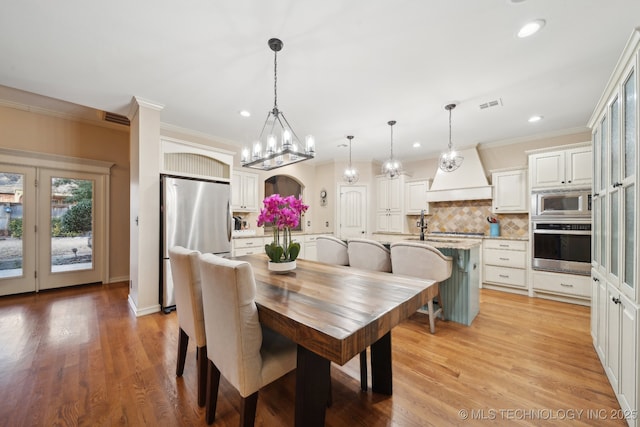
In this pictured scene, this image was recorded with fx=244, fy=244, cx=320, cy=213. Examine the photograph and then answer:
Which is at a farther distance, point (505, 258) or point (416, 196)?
point (416, 196)

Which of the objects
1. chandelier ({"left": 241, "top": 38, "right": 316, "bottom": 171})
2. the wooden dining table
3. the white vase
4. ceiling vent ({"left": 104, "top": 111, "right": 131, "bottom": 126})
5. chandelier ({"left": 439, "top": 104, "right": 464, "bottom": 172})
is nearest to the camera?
the wooden dining table

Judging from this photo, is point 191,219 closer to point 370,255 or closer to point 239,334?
point 370,255

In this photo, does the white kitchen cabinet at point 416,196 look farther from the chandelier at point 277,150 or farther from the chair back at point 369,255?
the chandelier at point 277,150

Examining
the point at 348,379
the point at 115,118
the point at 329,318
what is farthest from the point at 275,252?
the point at 115,118

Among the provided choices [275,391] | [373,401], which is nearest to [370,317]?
[373,401]

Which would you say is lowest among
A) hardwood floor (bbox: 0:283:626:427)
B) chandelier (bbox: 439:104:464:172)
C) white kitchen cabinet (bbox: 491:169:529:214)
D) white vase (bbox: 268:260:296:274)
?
hardwood floor (bbox: 0:283:626:427)

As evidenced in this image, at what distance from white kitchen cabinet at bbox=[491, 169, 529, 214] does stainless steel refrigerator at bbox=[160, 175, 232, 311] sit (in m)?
4.47

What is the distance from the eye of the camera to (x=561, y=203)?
3.47 meters

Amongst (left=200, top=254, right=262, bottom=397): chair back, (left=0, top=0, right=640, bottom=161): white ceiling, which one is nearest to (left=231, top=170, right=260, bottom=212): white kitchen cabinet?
(left=0, top=0, right=640, bottom=161): white ceiling

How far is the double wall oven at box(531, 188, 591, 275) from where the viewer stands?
3.27m

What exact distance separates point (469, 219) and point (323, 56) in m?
4.22

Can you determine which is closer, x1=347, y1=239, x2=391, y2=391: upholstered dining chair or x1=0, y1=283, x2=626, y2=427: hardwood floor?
x1=0, y1=283, x2=626, y2=427: hardwood floor

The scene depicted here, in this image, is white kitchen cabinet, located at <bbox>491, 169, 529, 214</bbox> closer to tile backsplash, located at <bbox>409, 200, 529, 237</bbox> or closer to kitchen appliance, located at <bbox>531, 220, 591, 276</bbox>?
tile backsplash, located at <bbox>409, 200, 529, 237</bbox>

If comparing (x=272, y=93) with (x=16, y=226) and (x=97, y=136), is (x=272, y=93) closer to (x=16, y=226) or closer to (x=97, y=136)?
(x=97, y=136)
